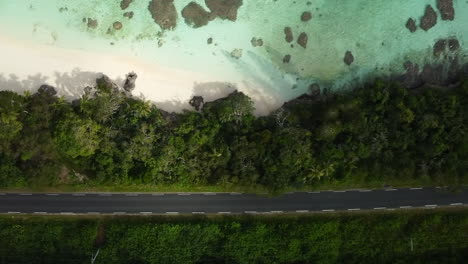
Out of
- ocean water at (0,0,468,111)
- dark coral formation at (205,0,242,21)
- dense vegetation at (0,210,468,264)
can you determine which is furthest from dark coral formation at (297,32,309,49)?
dense vegetation at (0,210,468,264)

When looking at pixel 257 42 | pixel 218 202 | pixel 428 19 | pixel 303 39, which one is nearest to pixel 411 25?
pixel 428 19

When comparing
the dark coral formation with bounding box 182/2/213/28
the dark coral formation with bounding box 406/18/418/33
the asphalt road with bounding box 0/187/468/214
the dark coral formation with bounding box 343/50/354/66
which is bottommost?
the asphalt road with bounding box 0/187/468/214

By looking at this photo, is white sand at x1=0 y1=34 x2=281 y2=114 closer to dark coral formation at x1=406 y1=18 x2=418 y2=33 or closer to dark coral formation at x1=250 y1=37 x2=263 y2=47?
dark coral formation at x1=250 y1=37 x2=263 y2=47

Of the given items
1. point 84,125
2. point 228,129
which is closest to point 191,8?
point 228,129

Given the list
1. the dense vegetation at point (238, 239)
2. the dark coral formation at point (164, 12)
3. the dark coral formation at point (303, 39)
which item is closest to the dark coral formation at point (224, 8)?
the dark coral formation at point (164, 12)

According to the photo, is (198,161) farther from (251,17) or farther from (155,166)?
(251,17)

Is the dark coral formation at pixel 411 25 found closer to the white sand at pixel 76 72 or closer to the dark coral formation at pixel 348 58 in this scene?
the dark coral formation at pixel 348 58

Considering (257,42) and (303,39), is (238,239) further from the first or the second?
(303,39)
